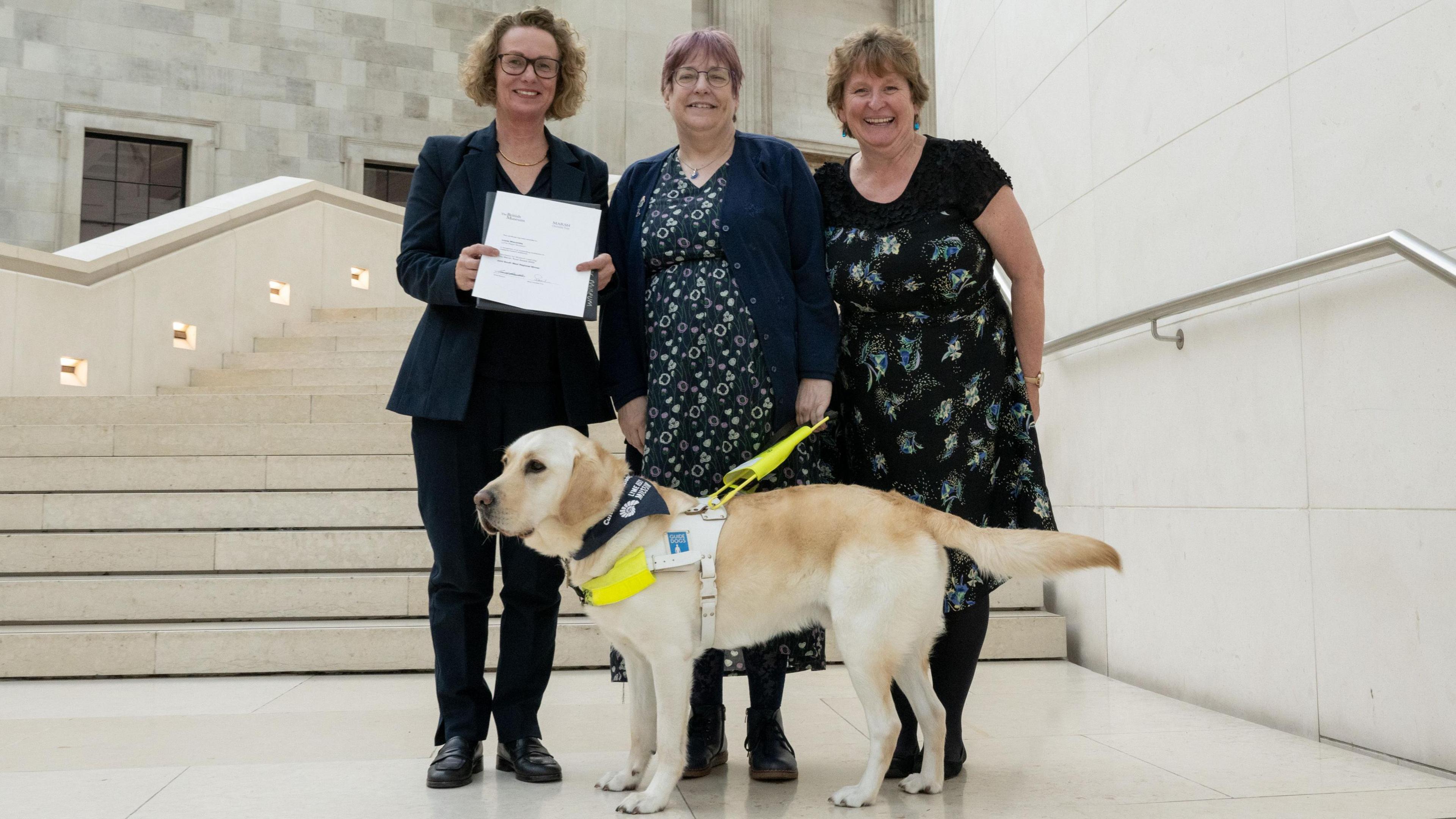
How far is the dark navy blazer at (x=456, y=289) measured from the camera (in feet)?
8.68

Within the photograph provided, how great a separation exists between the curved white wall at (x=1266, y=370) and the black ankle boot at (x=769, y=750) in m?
1.69

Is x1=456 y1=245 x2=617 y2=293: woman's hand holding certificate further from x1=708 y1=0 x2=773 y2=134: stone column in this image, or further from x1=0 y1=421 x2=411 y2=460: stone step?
x1=708 y1=0 x2=773 y2=134: stone column

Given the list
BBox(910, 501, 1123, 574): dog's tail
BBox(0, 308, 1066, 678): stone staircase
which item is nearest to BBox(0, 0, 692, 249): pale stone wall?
BBox(0, 308, 1066, 678): stone staircase

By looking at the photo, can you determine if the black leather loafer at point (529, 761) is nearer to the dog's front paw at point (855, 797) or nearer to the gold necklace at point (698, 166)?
the dog's front paw at point (855, 797)

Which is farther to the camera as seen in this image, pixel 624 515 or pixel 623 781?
pixel 623 781

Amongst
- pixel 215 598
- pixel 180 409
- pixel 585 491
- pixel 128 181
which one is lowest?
pixel 215 598

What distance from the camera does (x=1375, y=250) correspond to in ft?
8.74

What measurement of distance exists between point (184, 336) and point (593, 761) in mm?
7166

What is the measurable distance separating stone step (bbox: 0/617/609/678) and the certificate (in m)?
2.19

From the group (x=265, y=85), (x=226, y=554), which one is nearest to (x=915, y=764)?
(x=226, y=554)

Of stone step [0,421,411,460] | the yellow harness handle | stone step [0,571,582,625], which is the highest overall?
stone step [0,421,411,460]

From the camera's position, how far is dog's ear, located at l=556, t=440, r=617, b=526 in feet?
7.57

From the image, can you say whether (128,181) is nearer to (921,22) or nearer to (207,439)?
(207,439)

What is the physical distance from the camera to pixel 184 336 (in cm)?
840
